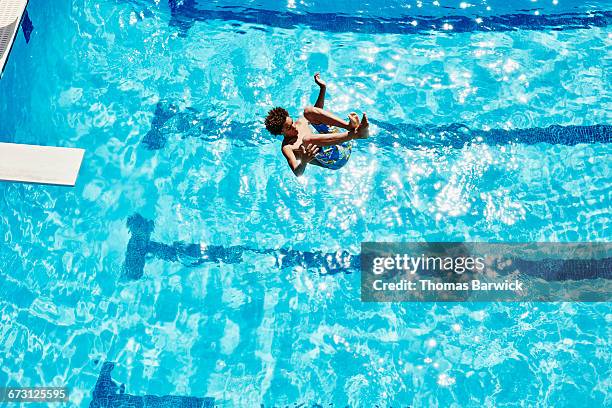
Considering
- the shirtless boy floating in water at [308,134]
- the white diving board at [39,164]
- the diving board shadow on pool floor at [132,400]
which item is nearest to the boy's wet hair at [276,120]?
the shirtless boy floating in water at [308,134]

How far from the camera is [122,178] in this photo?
6152 millimetres

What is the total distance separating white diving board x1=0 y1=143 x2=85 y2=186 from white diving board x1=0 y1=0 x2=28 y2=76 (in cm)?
100

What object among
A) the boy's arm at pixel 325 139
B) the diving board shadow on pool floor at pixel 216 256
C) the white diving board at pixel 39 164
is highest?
the boy's arm at pixel 325 139

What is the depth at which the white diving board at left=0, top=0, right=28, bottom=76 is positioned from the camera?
6.23m

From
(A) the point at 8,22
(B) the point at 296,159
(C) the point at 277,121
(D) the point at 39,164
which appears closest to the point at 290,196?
(B) the point at 296,159

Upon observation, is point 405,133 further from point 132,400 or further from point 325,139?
point 132,400

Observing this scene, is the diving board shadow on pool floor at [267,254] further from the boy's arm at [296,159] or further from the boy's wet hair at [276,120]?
the boy's wet hair at [276,120]

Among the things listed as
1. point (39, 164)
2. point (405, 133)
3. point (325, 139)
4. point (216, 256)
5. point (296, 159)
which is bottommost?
point (216, 256)

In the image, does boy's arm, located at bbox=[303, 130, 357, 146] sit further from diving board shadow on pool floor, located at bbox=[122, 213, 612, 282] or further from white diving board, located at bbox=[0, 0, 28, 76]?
white diving board, located at bbox=[0, 0, 28, 76]

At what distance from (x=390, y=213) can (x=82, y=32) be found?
4.39 meters

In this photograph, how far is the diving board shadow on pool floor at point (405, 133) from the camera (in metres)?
6.16

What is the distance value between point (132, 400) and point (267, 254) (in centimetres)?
190

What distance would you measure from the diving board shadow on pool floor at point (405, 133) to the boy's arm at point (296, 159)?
51.2 inches

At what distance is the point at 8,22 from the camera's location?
6422 millimetres
